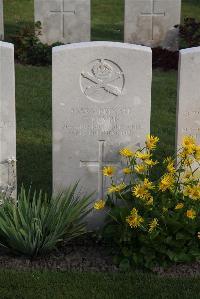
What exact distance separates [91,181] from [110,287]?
48.5 inches

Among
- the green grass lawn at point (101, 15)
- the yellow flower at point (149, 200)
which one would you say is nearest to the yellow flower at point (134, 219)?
the yellow flower at point (149, 200)

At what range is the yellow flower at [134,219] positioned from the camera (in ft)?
18.1

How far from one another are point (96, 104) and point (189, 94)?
0.83 meters

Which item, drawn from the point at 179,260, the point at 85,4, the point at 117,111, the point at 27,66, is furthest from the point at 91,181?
the point at 85,4

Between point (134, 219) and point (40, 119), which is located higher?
point (40, 119)

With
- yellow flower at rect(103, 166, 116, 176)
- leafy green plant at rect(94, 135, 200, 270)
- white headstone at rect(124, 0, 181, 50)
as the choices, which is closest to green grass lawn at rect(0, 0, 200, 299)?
leafy green plant at rect(94, 135, 200, 270)

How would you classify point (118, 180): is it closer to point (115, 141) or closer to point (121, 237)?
point (115, 141)

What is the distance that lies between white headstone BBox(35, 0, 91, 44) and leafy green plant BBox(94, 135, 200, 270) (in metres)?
8.63

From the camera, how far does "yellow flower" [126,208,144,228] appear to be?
5508 mm

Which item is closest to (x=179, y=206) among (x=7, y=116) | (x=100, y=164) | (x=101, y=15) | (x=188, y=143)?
(x=188, y=143)

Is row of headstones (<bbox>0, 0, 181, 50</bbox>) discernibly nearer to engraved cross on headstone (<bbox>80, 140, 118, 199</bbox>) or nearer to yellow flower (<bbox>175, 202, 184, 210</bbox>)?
engraved cross on headstone (<bbox>80, 140, 118, 199</bbox>)

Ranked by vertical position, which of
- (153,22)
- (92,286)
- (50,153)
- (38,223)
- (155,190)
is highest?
(153,22)

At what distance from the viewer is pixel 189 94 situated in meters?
6.27

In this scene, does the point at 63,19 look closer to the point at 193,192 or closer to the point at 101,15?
the point at 101,15
